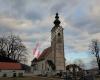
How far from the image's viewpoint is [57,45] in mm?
81688

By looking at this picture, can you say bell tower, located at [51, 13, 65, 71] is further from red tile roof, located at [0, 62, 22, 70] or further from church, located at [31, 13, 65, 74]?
red tile roof, located at [0, 62, 22, 70]

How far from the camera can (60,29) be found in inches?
3273

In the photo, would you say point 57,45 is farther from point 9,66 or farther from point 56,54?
point 9,66

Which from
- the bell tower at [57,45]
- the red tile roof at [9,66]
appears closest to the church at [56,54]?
the bell tower at [57,45]

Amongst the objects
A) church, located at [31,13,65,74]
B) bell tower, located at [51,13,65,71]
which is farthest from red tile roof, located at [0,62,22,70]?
bell tower, located at [51,13,65,71]

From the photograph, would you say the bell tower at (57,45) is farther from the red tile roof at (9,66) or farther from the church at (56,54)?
the red tile roof at (9,66)

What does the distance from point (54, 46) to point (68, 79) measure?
4143cm

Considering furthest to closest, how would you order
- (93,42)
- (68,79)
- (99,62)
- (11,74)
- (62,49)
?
(62,49)
(93,42)
(99,62)
(11,74)
(68,79)

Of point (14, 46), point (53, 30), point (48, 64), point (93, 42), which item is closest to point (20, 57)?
point (14, 46)

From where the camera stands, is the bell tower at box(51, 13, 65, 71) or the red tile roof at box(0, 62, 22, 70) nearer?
the red tile roof at box(0, 62, 22, 70)

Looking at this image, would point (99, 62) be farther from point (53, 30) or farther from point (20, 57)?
point (20, 57)

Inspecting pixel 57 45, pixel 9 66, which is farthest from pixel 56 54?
pixel 9 66

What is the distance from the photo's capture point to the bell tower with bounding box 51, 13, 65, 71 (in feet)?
265

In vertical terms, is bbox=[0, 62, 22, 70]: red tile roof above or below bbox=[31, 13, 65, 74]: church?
below
